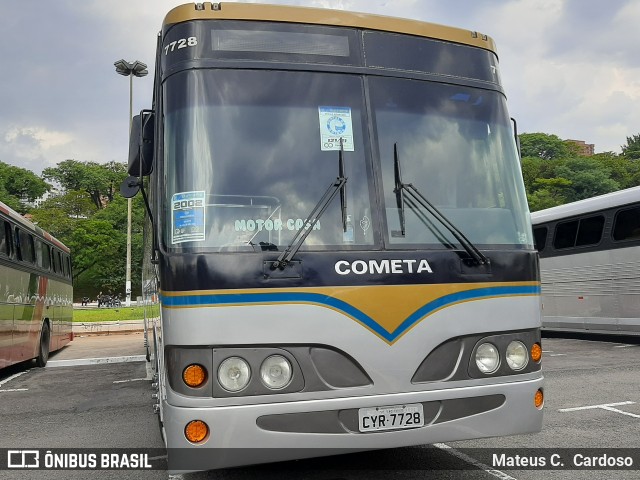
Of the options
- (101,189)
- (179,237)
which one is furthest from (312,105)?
(101,189)

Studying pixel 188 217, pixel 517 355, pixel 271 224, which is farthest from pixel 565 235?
pixel 188 217

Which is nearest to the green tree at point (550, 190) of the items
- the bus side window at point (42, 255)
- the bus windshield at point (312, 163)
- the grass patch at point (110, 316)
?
the grass patch at point (110, 316)

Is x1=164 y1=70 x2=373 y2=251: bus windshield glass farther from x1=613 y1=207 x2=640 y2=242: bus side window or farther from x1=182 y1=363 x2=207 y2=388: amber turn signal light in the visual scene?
x1=613 y1=207 x2=640 y2=242: bus side window

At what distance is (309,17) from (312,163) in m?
1.09

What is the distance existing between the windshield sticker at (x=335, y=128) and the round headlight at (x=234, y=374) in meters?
1.45

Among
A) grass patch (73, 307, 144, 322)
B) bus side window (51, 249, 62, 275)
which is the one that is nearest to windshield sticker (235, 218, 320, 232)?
bus side window (51, 249, 62, 275)

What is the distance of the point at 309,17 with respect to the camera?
4453mm

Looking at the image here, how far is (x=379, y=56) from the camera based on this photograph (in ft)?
14.7

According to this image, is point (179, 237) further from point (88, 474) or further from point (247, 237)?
point (88, 474)

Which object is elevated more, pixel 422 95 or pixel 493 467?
pixel 422 95

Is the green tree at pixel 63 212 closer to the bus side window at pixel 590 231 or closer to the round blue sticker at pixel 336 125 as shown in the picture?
the bus side window at pixel 590 231

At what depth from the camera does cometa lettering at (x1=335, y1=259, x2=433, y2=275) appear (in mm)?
3996

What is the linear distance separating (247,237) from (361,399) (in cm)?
120

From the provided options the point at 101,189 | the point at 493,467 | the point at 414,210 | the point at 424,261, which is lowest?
the point at 493,467
